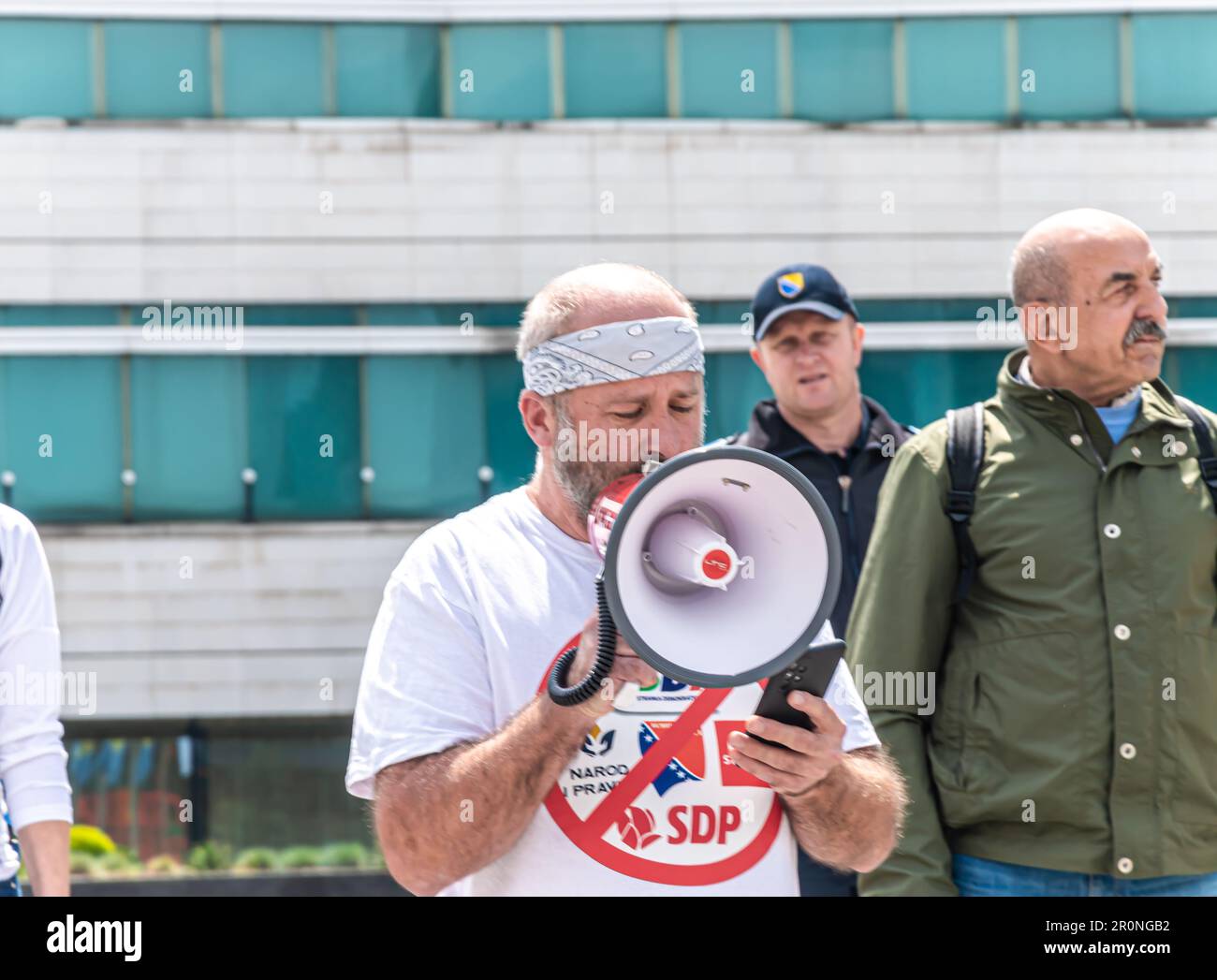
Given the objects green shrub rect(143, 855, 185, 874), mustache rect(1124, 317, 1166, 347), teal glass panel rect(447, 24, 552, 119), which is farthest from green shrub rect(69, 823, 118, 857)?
mustache rect(1124, 317, 1166, 347)

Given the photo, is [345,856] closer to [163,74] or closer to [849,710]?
[163,74]

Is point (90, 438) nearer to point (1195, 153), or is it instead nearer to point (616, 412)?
point (1195, 153)

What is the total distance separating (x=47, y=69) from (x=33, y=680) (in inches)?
422

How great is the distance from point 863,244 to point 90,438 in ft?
19.0

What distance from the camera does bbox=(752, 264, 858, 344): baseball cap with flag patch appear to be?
4.43 metres

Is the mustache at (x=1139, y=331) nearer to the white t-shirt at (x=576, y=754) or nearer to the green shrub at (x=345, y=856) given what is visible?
the white t-shirt at (x=576, y=754)

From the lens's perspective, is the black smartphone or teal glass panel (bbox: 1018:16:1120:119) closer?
the black smartphone

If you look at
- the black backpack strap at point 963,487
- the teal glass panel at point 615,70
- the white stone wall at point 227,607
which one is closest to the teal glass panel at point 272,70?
the teal glass panel at point 615,70

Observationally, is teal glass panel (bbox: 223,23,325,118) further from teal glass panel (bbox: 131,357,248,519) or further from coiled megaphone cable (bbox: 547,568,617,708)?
coiled megaphone cable (bbox: 547,568,617,708)

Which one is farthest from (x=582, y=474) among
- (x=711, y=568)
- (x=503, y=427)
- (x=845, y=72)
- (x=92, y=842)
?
(x=845, y=72)

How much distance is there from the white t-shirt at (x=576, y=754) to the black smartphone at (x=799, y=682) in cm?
14

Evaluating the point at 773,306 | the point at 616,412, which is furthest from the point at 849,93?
the point at 616,412

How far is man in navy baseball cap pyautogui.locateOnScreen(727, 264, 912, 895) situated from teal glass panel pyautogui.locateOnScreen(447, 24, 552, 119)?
8.51 m

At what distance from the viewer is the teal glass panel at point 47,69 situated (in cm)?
1267
